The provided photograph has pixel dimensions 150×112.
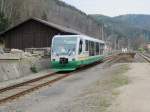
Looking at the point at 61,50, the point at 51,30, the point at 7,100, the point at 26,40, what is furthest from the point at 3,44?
the point at 7,100

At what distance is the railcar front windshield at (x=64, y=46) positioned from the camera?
1162 inches

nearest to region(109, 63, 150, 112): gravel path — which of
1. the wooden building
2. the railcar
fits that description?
the railcar

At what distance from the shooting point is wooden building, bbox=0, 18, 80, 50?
4434 centimetres

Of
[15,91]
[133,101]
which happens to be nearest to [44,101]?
[15,91]

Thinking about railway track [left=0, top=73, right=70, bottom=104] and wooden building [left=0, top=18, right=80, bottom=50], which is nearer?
railway track [left=0, top=73, right=70, bottom=104]

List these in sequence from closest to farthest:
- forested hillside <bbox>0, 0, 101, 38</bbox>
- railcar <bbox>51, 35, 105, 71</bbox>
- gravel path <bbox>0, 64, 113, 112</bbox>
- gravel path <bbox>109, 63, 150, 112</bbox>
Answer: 1. gravel path <bbox>109, 63, 150, 112</bbox>
2. gravel path <bbox>0, 64, 113, 112</bbox>
3. railcar <bbox>51, 35, 105, 71</bbox>
4. forested hillside <bbox>0, 0, 101, 38</bbox>

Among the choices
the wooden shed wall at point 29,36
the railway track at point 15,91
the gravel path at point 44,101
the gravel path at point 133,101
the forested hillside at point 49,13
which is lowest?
the gravel path at point 44,101

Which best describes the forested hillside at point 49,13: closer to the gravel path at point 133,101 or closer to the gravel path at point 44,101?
the gravel path at point 44,101

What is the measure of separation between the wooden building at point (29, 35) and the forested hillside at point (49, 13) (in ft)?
55.5

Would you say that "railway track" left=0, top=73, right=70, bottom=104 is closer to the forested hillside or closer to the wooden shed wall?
the wooden shed wall

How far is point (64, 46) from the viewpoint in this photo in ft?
98.0

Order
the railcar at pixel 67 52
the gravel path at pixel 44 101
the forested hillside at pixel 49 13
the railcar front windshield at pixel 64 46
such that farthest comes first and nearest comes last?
the forested hillside at pixel 49 13, the railcar front windshield at pixel 64 46, the railcar at pixel 67 52, the gravel path at pixel 44 101

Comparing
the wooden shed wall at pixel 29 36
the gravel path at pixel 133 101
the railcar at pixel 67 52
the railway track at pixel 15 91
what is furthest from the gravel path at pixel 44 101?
the wooden shed wall at pixel 29 36

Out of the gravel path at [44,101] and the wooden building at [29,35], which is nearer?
the gravel path at [44,101]
